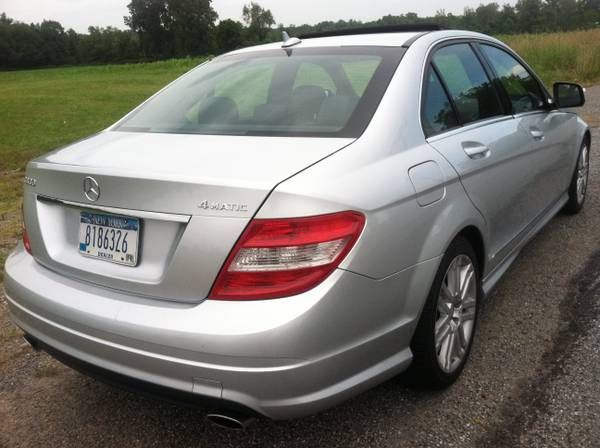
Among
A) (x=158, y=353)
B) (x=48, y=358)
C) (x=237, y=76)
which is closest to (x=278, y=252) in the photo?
(x=158, y=353)

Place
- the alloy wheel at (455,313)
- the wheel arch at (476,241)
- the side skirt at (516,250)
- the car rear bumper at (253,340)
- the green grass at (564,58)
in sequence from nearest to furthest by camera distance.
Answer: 1. the car rear bumper at (253,340)
2. the alloy wheel at (455,313)
3. the wheel arch at (476,241)
4. the side skirt at (516,250)
5. the green grass at (564,58)

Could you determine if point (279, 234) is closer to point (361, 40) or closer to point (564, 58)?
point (361, 40)

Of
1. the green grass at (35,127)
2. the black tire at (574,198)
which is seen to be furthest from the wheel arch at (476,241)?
the green grass at (35,127)

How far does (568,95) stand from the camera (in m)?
4.27

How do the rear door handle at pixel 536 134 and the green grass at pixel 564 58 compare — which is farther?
the green grass at pixel 564 58

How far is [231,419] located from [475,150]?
164cm

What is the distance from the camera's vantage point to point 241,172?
1929 millimetres

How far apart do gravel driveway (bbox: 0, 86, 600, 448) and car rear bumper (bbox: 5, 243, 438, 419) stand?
0.73 ft

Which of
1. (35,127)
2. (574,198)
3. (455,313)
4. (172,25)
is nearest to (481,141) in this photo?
(455,313)

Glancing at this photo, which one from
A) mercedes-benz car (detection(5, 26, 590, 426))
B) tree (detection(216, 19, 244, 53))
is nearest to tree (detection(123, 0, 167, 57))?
tree (detection(216, 19, 244, 53))

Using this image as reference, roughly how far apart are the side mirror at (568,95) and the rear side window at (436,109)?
1.82 meters

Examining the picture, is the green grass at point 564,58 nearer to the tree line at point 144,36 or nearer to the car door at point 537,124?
the car door at point 537,124

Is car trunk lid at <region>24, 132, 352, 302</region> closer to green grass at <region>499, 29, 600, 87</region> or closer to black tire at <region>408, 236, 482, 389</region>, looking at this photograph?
black tire at <region>408, 236, 482, 389</region>

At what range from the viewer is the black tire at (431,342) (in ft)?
7.61
